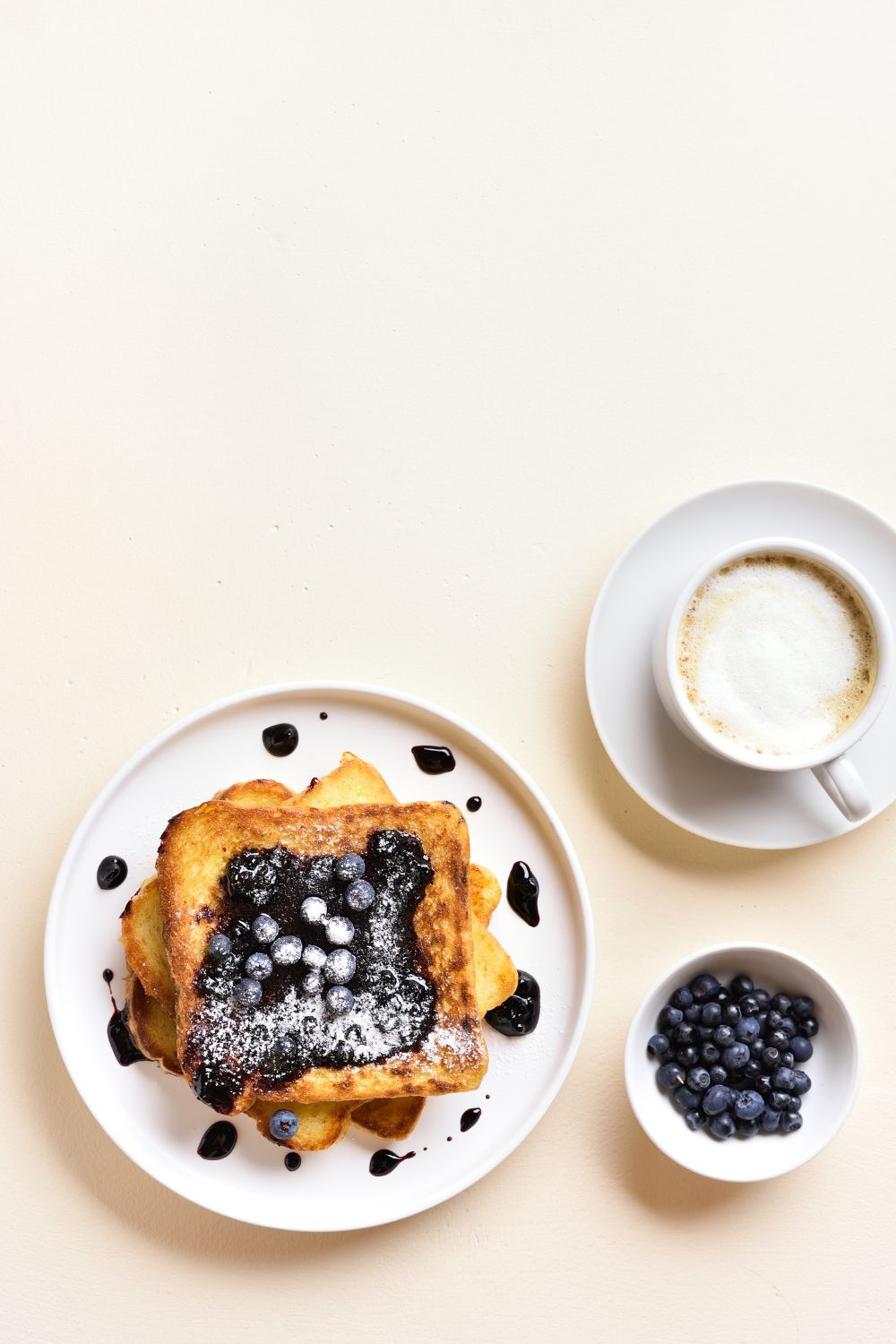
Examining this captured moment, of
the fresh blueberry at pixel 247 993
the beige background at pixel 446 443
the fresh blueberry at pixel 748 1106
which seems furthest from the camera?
the beige background at pixel 446 443

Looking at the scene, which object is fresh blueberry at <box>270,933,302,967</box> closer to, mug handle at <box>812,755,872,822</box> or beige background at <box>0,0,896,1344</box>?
beige background at <box>0,0,896,1344</box>

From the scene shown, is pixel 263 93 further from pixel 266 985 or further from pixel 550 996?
pixel 550 996

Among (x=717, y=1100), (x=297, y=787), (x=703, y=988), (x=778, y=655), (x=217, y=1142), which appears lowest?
(x=717, y=1100)

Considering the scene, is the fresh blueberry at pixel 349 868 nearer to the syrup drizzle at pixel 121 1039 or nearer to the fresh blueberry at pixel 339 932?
the fresh blueberry at pixel 339 932

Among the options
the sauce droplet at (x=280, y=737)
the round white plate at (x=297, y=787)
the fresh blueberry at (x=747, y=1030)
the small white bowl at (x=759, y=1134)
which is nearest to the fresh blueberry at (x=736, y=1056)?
the fresh blueberry at (x=747, y=1030)

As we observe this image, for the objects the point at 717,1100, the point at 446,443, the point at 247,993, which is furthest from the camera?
the point at 446,443

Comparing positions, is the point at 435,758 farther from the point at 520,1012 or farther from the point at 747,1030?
the point at 747,1030

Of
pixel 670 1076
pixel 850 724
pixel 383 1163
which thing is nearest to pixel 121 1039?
pixel 383 1163

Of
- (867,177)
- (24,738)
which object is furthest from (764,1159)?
(867,177)
